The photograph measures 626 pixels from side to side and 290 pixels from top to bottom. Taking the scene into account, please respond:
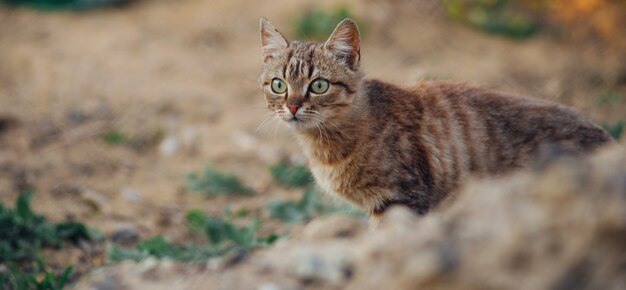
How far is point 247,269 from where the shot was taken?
2.68 metres

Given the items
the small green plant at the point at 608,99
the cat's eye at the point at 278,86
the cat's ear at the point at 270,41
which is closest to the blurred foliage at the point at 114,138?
the cat's ear at the point at 270,41

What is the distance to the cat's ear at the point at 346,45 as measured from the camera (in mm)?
3959

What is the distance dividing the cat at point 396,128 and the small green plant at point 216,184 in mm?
1787

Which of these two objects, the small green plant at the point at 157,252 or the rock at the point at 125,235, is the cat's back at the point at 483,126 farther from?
the rock at the point at 125,235

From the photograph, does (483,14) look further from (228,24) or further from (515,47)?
(228,24)

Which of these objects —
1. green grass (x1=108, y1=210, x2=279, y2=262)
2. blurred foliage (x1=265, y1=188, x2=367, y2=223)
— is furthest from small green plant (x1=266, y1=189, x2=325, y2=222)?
green grass (x1=108, y1=210, x2=279, y2=262)

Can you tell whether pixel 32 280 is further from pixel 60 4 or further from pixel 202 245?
pixel 60 4

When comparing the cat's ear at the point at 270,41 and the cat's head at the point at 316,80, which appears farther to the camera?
the cat's ear at the point at 270,41

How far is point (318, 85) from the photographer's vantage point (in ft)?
12.9

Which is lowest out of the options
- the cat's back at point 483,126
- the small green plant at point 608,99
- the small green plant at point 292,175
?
the small green plant at point 292,175

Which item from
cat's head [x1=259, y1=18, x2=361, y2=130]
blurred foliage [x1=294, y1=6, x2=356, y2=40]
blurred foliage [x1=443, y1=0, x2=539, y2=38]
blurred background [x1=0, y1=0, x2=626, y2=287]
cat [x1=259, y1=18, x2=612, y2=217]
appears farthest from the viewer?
blurred foliage [x1=443, y1=0, x2=539, y2=38]

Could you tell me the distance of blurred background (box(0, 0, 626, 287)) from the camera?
540 cm

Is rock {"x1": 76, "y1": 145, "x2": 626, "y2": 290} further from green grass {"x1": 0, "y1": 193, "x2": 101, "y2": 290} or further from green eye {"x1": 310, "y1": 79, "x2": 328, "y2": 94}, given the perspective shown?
green grass {"x1": 0, "y1": 193, "x2": 101, "y2": 290}

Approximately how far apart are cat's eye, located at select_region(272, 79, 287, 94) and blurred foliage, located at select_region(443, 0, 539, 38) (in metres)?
4.56
